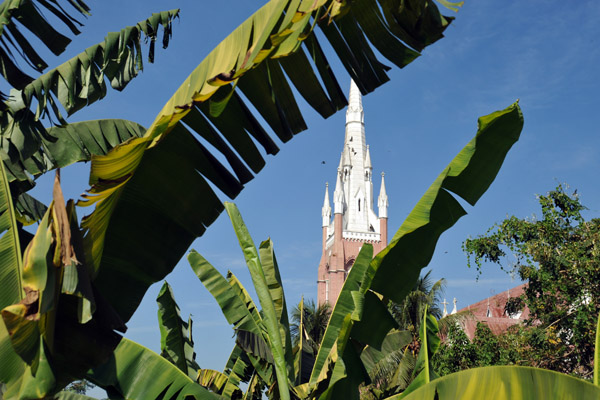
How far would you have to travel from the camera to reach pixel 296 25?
11.4 feet

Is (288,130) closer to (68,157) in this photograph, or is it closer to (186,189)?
(186,189)

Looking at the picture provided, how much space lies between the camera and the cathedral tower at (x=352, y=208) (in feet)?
214

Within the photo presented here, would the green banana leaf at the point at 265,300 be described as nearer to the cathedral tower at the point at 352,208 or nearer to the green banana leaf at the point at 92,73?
the green banana leaf at the point at 92,73

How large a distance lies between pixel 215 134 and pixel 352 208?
6427cm

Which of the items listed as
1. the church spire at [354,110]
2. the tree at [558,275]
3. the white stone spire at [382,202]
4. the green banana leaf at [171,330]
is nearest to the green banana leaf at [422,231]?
the green banana leaf at [171,330]

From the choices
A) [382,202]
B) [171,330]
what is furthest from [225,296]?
[382,202]

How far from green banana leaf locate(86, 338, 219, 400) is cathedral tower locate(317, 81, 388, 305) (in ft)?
195

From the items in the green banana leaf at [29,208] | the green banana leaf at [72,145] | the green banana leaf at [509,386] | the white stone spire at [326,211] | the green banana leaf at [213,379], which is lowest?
the green banana leaf at [509,386]

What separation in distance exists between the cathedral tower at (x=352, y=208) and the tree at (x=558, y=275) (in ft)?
161

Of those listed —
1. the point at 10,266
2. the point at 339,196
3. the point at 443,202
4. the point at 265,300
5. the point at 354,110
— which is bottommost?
the point at 10,266

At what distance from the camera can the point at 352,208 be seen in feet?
224

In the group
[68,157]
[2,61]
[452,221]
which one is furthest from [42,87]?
[452,221]

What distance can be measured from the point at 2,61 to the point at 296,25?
7.26 ft

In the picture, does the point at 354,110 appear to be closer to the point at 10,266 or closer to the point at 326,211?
the point at 326,211
